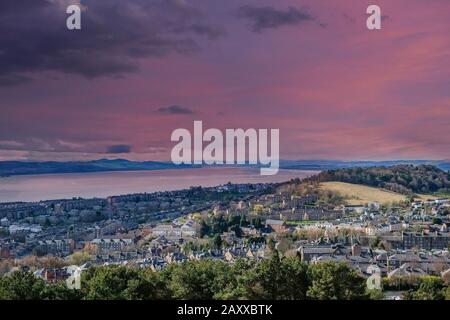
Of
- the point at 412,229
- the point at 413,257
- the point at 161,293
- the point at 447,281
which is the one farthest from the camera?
the point at 412,229

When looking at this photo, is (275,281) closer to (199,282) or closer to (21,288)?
(199,282)

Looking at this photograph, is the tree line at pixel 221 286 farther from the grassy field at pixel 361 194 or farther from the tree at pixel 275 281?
the grassy field at pixel 361 194

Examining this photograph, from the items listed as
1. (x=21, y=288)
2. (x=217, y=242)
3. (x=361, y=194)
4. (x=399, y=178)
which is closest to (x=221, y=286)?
(x=21, y=288)

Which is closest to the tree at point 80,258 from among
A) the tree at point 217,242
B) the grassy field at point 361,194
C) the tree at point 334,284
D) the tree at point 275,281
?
the tree at point 217,242

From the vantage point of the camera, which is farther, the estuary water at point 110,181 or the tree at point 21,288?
the estuary water at point 110,181

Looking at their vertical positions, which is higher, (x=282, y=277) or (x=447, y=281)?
(x=282, y=277)
